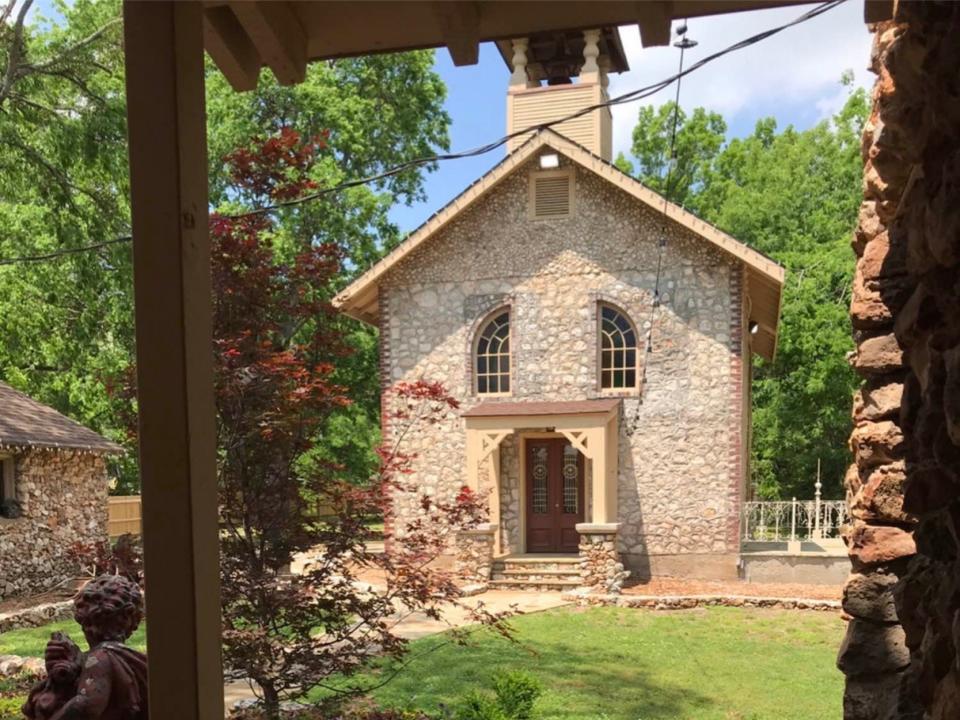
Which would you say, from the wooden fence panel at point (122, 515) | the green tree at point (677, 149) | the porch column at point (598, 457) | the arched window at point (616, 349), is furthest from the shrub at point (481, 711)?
the green tree at point (677, 149)

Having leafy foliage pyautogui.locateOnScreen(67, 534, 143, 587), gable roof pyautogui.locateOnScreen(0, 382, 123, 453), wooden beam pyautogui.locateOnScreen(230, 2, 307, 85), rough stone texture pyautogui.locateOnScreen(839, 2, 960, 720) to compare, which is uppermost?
wooden beam pyautogui.locateOnScreen(230, 2, 307, 85)

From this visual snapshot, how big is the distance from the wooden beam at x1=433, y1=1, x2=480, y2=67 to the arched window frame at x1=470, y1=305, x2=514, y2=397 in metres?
11.0

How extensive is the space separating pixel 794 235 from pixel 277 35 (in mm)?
22115

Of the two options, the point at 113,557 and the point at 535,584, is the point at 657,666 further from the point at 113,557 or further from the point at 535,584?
the point at 113,557

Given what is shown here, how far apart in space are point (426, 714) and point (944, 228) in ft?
17.9

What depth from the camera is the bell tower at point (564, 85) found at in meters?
13.0

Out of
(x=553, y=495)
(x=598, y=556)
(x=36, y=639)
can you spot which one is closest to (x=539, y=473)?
(x=553, y=495)

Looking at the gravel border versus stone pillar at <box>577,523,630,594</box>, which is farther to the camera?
stone pillar at <box>577,523,630,594</box>

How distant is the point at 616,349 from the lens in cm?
1279

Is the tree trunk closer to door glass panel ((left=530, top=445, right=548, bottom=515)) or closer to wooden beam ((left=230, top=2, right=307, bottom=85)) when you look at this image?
wooden beam ((left=230, top=2, right=307, bottom=85))

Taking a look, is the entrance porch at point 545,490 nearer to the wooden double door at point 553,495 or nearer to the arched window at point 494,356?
the wooden double door at point 553,495

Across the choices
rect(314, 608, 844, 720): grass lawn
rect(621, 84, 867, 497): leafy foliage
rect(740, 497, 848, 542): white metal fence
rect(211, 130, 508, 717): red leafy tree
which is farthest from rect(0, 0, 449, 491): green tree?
rect(621, 84, 867, 497): leafy foliage

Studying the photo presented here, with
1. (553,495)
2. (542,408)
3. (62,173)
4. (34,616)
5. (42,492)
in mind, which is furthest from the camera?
(553,495)

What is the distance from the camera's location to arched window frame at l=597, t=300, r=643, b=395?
495 inches
